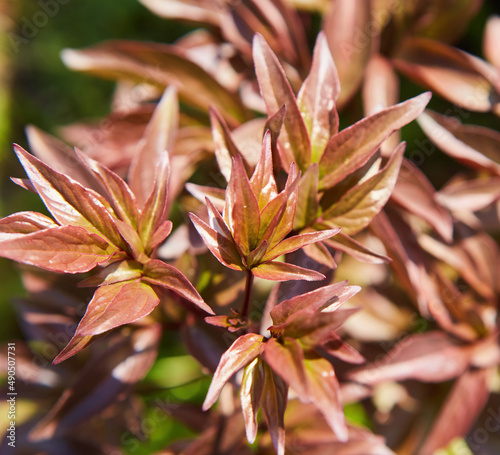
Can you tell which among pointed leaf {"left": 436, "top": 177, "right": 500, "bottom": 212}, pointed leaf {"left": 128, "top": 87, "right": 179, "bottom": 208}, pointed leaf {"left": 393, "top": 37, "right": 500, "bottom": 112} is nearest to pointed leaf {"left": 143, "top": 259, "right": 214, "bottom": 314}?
pointed leaf {"left": 128, "top": 87, "right": 179, "bottom": 208}

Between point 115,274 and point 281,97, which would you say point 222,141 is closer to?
point 281,97

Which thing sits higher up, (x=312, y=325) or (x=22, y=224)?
(x=22, y=224)

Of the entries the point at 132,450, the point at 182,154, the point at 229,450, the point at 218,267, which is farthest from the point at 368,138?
the point at 132,450

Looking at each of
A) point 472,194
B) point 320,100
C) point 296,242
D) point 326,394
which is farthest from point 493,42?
point 326,394

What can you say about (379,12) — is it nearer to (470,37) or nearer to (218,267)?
(470,37)

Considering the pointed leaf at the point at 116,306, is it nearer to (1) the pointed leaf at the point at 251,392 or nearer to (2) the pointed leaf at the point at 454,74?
(1) the pointed leaf at the point at 251,392
